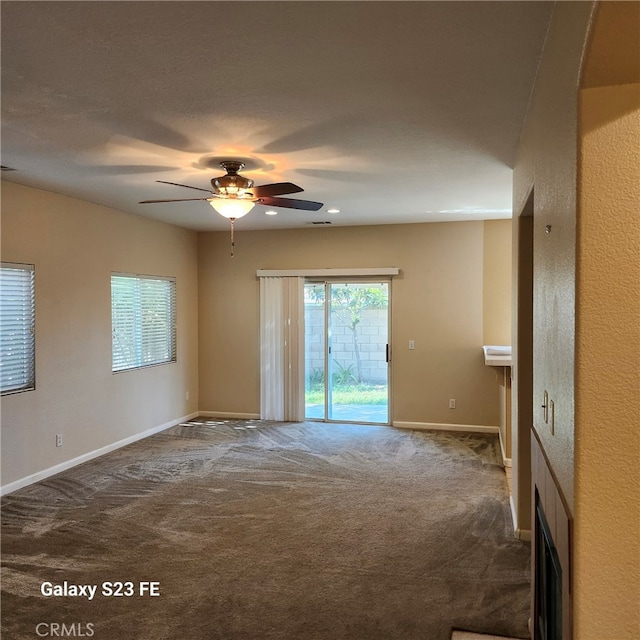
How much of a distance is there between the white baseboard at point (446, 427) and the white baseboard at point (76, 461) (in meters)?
2.97

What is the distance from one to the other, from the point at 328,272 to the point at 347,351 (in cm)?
107

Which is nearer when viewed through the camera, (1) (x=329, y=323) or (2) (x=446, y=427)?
(2) (x=446, y=427)

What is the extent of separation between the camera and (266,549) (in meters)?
3.40

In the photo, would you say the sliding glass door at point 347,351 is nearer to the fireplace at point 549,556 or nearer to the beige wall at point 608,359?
the fireplace at point 549,556

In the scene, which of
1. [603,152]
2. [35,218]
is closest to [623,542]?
[603,152]

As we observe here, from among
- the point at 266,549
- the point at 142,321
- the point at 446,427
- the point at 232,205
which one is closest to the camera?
the point at 266,549

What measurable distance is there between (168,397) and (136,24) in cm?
540

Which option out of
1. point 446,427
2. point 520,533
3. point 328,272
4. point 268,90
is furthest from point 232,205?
point 446,427

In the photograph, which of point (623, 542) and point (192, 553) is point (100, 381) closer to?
point (192, 553)

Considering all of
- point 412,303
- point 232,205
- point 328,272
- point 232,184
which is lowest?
point 412,303

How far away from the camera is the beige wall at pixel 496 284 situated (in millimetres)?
6457

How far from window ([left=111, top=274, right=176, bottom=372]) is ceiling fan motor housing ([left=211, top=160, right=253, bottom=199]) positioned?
2.61 metres

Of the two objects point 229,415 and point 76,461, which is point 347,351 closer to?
point 229,415

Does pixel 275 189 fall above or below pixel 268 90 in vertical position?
below
